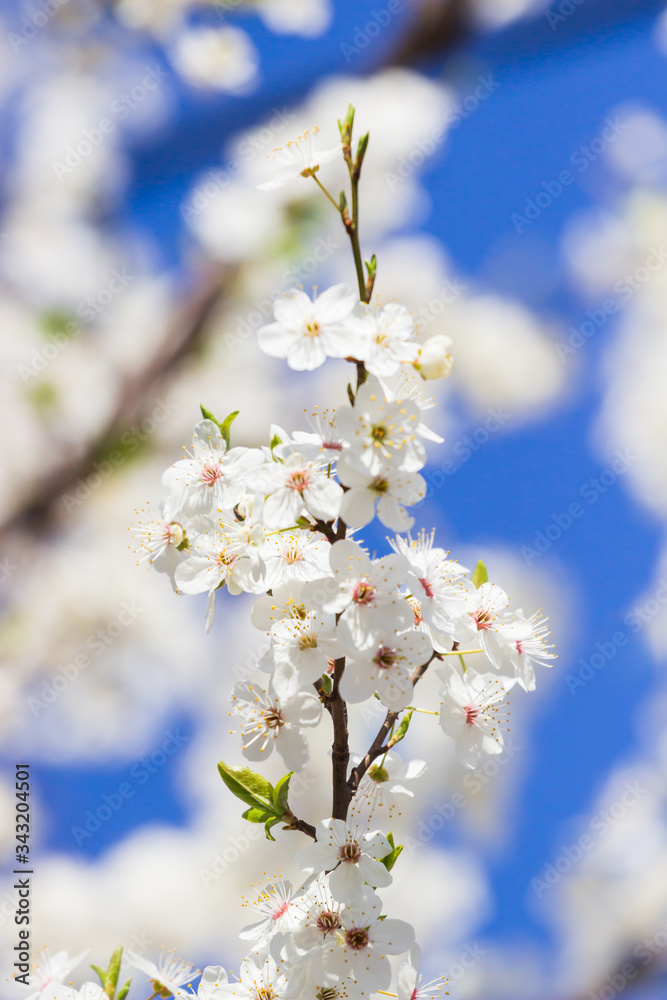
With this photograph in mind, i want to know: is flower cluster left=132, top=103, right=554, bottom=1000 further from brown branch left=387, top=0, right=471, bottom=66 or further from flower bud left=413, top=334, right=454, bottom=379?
brown branch left=387, top=0, right=471, bottom=66

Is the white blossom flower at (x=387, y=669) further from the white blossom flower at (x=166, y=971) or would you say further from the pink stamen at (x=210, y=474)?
the white blossom flower at (x=166, y=971)

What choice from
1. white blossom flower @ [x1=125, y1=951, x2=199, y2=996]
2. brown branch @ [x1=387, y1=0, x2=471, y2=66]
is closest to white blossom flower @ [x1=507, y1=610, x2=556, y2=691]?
white blossom flower @ [x1=125, y1=951, x2=199, y2=996]

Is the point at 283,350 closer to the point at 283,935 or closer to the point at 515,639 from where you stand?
the point at 515,639

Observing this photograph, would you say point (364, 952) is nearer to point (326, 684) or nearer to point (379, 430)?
point (326, 684)

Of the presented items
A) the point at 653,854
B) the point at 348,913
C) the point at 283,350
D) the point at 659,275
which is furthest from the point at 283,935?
the point at 659,275

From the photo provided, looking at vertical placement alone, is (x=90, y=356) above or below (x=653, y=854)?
above

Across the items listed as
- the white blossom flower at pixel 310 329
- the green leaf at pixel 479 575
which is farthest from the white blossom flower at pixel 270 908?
the white blossom flower at pixel 310 329
